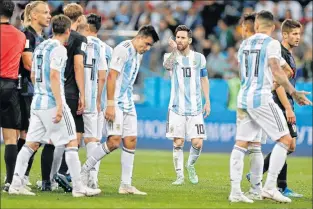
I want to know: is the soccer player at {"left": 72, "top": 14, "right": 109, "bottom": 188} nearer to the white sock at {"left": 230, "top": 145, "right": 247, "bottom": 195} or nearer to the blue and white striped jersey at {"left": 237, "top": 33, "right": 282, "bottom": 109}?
the white sock at {"left": 230, "top": 145, "right": 247, "bottom": 195}

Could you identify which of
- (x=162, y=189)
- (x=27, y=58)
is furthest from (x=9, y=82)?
(x=162, y=189)

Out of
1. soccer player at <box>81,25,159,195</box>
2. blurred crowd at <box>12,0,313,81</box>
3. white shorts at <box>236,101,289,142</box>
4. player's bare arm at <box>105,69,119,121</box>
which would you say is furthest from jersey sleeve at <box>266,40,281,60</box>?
blurred crowd at <box>12,0,313,81</box>

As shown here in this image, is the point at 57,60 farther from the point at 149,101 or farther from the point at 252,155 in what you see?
the point at 149,101

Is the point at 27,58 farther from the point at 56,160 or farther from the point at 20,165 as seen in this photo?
the point at 20,165

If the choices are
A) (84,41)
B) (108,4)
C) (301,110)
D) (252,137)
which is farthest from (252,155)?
(108,4)

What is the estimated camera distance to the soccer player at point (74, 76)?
12.8 metres

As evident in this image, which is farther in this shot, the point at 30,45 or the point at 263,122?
the point at 30,45

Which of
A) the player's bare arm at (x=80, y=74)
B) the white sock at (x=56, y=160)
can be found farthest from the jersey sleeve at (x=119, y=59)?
the white sock at (x=56, y=160)

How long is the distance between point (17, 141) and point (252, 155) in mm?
3494

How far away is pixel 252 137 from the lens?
12.1 meters

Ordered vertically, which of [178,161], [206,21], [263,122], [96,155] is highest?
[206,21]

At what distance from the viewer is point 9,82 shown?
12.6 meters

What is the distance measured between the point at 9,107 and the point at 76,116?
40.5 inches

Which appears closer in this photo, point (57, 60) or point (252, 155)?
point (57, 60)
